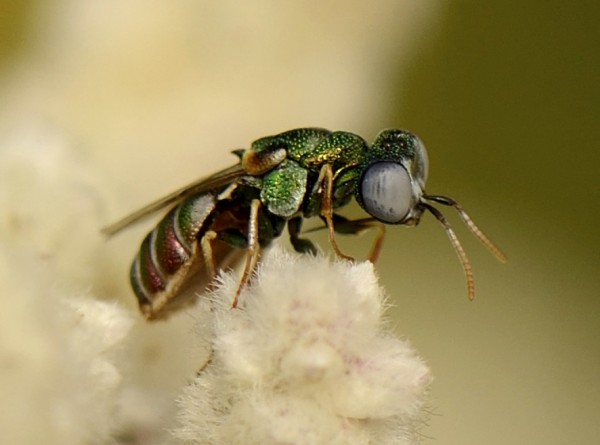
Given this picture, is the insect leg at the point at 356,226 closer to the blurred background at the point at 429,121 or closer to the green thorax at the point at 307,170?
the green thorax at the point at 307,170

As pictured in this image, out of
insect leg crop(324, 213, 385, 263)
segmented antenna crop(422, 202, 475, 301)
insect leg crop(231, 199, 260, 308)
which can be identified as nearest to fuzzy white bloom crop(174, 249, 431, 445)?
insect leg crop(231, 199, 260, 308)

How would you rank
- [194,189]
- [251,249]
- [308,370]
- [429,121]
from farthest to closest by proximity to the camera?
[429,121] → [194,189] → [251,249] → [308,370]

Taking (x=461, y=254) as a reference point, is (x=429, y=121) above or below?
below

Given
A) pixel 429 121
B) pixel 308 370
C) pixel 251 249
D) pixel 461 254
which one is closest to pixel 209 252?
pixel 251 249

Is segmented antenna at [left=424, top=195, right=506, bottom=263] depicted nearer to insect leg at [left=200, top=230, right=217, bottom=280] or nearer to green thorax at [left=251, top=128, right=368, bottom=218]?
green thorax at [left=251, top=128, right=368, bottom=218]

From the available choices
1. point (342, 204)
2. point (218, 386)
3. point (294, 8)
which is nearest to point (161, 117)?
point (294, 8)

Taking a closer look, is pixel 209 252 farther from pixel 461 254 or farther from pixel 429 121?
pixel 429 121
